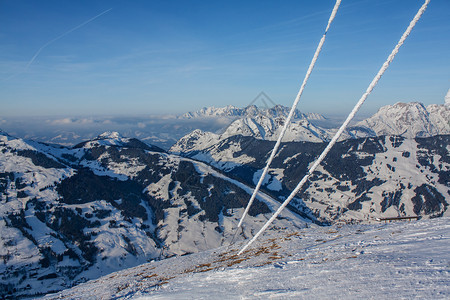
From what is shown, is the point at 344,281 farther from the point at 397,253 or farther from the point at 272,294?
the point at 397,253

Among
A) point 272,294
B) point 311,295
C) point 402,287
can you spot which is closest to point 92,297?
point 272,294

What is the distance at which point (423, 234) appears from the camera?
1336 inches

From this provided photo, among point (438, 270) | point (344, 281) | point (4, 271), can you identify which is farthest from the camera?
point (4, 271)

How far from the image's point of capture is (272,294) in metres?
22.4

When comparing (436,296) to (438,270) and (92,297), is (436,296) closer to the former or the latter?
(438,270)

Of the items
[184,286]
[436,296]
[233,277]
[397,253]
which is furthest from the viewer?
[184,286]

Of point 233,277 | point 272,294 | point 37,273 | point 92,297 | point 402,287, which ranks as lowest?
point 37,273

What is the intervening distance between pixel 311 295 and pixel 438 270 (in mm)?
10077

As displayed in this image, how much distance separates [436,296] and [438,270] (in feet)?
16.3

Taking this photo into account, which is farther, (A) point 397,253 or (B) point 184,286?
(B) point 184,286

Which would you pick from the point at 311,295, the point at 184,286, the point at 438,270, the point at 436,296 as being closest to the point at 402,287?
the point at 436,296

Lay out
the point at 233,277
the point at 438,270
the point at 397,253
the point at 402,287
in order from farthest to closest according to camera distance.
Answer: the point at 233,277, the point at 397,253, the point at 438,270, the point at 402,287

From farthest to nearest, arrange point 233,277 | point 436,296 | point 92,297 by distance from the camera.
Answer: point 92,297 → point 233,277 → point 436,296

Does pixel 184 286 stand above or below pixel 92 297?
above
